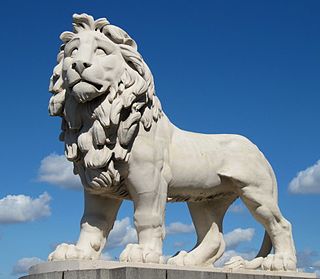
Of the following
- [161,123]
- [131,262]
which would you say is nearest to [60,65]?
[161,123]

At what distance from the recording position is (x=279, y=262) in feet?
23.9

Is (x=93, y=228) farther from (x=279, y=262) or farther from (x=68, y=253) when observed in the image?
(x=279, y=262)

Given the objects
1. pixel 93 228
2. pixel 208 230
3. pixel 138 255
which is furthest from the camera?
pixel 208 230

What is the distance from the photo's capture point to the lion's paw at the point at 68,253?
20.3 ft

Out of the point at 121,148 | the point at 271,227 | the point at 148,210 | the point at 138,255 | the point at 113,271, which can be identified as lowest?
the point at 113,271

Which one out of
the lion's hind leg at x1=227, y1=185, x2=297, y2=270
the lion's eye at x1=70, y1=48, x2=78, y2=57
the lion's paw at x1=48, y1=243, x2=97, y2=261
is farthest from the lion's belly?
the lion's eye at x1=70, y1=48, x2=78, y2=57

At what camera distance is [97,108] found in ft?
20.9

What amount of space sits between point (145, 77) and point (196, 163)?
103cm

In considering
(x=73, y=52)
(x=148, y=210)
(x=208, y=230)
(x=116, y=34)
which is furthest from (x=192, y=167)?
(x=73, y=52)

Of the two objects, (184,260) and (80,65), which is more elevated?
(80,65)

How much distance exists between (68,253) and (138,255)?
2.06ft

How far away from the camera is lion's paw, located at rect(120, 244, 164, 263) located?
20.2 ft

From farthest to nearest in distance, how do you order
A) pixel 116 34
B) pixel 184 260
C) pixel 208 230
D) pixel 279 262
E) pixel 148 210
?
1. pixel 208 230
2. pixel 279 262
3. pixel 184 260
4. pixel 116 34
5. pixel 148 210

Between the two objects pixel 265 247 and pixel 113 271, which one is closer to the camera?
pixel 113 271
